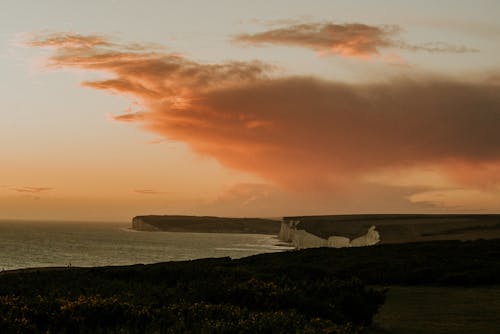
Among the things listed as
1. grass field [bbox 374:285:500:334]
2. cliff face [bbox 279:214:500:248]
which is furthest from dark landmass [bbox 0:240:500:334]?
cliff face [bbox 279:214:500:248]

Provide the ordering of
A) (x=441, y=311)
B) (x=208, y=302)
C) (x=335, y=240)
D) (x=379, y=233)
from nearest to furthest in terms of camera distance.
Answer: (x=208, y=302), (x=441, y=311), (x=379, y=233), (x=335, y=240)

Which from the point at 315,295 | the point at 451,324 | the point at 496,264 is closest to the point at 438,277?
the point at 496,264

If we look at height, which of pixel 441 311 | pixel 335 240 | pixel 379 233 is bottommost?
pixel 335 240

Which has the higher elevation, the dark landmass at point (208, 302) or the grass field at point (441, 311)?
the dark landmass at point (208, 302)

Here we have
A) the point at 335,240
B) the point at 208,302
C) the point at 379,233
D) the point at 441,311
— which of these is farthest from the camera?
the point at 335,240

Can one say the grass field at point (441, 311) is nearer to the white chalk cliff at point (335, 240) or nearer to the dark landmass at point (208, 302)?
the dark landmass at point (208, 302)

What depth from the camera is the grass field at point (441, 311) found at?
17016mm

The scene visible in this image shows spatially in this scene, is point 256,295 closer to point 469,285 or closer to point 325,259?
point 469,285

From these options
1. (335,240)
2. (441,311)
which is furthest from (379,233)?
(441,311)

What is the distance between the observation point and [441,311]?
20.1m

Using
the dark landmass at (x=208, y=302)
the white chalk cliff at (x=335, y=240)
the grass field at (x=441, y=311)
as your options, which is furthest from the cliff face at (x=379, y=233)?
the dark landmass at (x=208, y=302)

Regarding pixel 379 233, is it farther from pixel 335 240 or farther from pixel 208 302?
pixel 208 302

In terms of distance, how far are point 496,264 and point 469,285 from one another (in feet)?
15.8

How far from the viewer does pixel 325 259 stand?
1661 inches
